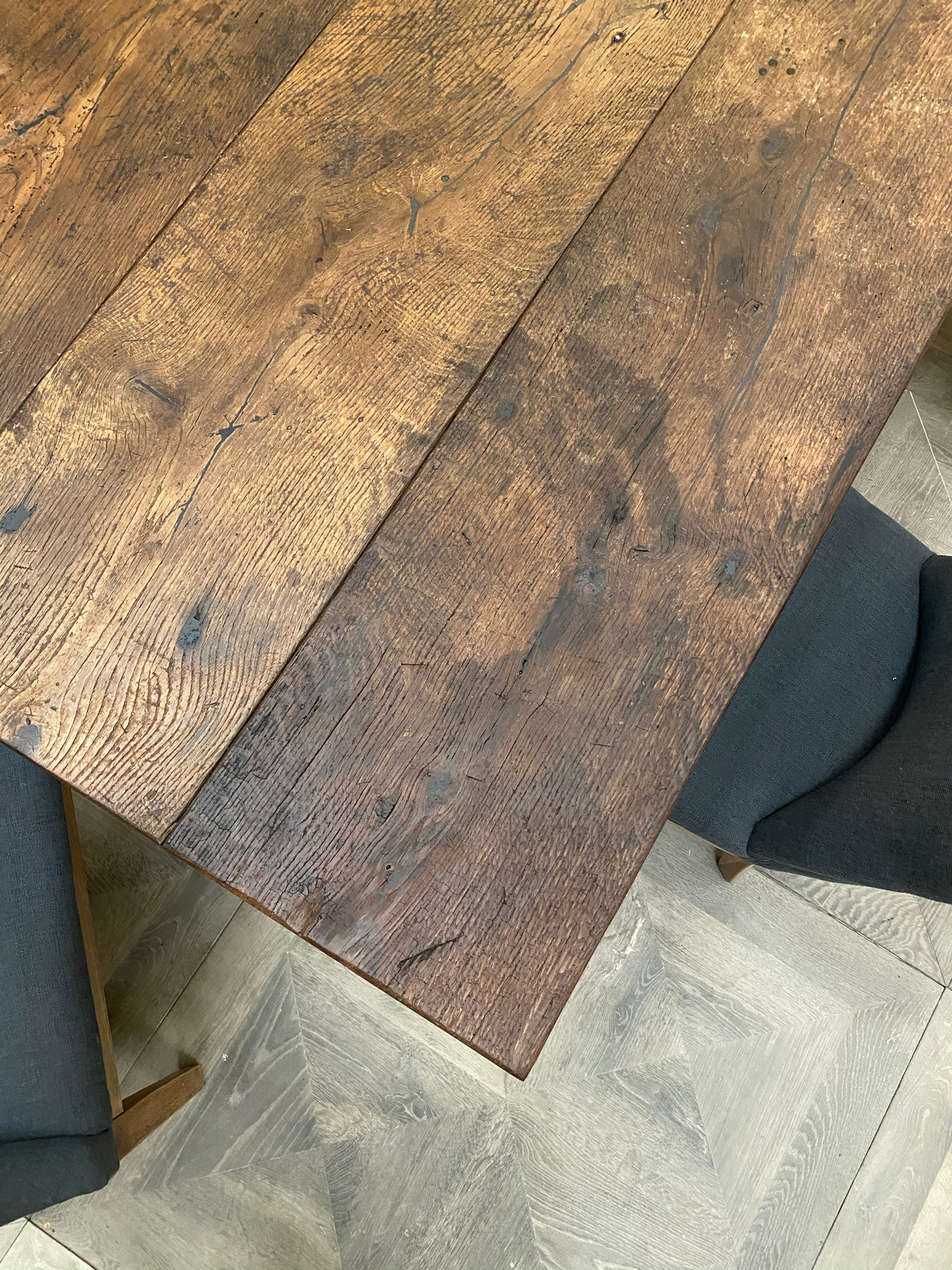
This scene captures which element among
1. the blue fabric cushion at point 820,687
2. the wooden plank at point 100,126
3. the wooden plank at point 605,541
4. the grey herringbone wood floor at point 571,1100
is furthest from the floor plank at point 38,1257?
the wooden plank at point 100,126

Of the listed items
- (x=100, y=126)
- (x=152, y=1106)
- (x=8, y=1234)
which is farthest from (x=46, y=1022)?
(x=100, y=126)

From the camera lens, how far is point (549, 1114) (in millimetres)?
1295

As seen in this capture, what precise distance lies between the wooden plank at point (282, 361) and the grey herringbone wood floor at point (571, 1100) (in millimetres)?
800

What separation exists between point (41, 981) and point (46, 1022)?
0.15ft

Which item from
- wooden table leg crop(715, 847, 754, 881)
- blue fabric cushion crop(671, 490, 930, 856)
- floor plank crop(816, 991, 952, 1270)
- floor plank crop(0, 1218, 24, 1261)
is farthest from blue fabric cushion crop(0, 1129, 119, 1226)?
floor plank crop(816, 991, 952, 1270)

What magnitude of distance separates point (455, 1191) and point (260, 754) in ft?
3.24

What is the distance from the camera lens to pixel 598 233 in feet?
2.47

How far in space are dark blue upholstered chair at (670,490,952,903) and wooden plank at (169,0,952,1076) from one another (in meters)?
0.30

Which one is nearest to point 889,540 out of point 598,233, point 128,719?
point 598,233

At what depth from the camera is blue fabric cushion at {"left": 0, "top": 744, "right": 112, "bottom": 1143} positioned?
931 mm

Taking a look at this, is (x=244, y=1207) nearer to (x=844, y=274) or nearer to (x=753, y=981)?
(x=753, y=981)

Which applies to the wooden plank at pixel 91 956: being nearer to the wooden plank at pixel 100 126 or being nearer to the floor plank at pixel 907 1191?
the wooden plank at pixel 100 126

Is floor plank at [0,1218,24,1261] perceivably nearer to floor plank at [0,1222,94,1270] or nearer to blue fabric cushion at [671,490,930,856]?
floor plank at [0,1222,94,1270]

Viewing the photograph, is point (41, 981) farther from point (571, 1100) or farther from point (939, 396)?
point (939, 396)
